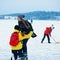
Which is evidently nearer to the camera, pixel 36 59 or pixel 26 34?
pixel 26 34

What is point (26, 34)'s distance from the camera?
6402mm

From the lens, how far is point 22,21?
252 inches

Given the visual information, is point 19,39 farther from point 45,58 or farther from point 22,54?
point 45,58

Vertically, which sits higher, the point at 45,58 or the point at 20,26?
the point at 20,26

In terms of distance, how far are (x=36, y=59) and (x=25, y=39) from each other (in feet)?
3.86

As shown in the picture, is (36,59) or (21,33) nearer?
(21,33)

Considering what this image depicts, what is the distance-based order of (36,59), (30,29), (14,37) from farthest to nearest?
1. (36,59)
2. (30,29)
3. (14,37)

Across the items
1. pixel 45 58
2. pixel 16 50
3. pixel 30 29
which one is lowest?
pixel 45 58

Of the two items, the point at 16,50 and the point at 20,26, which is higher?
the point at 20,26

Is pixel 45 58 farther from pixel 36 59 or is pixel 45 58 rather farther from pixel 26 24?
Result: pixel 26 24

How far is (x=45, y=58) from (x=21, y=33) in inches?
63.5

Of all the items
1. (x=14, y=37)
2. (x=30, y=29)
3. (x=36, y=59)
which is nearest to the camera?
(x=14, y=37)

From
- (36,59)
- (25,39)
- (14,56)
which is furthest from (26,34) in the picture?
(36,59)

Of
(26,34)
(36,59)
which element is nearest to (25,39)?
(26,34)
